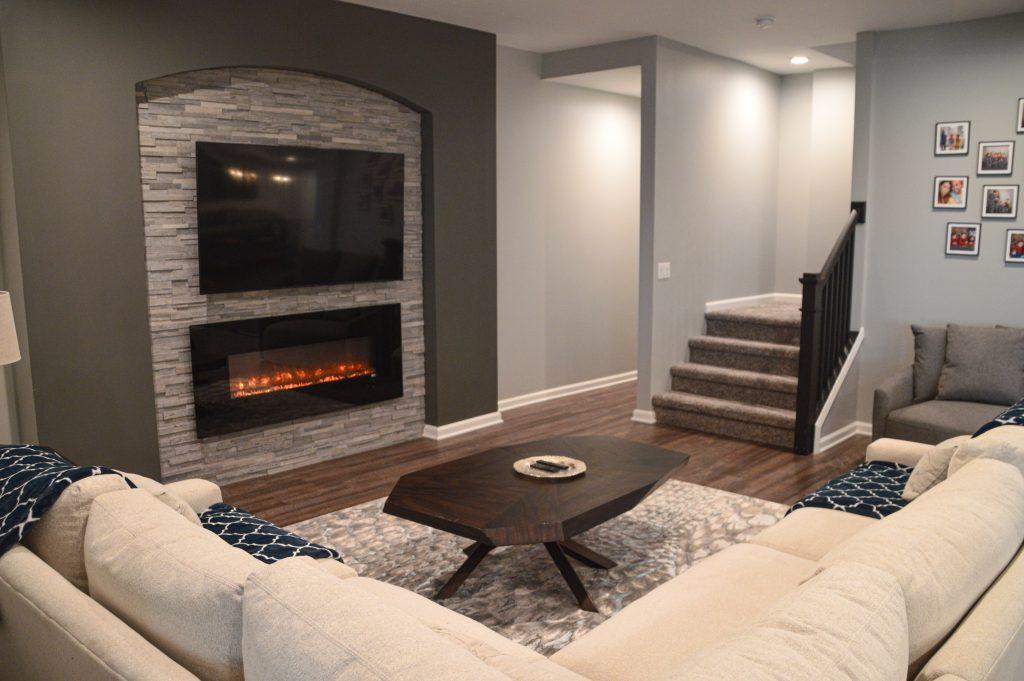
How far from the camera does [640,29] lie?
5523 mm

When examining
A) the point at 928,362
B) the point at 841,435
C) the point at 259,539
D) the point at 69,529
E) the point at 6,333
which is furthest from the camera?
the point at 841,435

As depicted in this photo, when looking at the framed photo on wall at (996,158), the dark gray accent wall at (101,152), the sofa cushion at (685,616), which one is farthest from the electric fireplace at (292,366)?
the framed photo on wall at (996,158)

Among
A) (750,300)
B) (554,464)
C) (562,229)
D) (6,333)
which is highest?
(562,229)

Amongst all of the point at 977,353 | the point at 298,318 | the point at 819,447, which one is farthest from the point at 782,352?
the point at 298,318

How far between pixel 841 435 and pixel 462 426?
2668mm

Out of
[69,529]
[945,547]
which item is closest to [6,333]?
[69,529]

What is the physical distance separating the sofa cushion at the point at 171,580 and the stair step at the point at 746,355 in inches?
191

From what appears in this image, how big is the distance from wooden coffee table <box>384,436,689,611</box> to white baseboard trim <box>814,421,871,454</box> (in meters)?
2.13

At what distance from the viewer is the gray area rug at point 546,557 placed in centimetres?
310

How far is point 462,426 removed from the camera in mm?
5867

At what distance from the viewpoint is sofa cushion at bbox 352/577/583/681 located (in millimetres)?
1386

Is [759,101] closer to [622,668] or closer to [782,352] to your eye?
[782,352]

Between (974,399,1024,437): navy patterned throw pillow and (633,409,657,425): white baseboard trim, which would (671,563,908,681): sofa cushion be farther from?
(633,409,657,425): white baseboard trim

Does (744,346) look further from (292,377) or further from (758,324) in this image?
(292,377)
